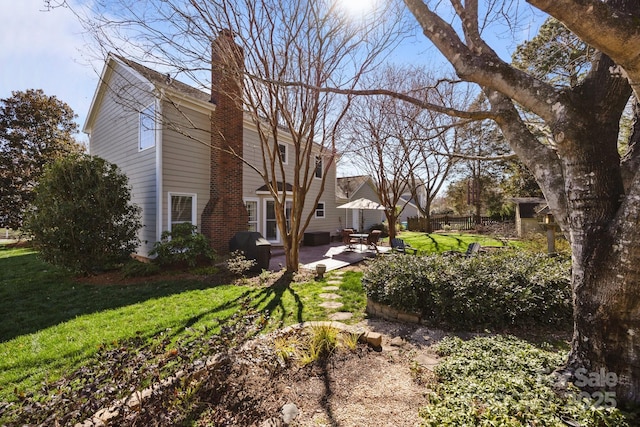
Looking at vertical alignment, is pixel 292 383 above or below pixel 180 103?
below

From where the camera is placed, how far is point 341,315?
4.91 m

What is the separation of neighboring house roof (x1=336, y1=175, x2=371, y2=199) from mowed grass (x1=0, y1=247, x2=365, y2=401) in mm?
19192

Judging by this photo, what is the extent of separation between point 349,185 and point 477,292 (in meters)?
23.8

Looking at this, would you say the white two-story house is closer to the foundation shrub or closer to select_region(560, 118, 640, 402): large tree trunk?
the foundation shrub

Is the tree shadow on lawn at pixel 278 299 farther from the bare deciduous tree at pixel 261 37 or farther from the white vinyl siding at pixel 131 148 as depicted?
the white vinyl siding at pixel 131 148

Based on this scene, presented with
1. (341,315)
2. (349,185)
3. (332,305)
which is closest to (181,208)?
(332,305)

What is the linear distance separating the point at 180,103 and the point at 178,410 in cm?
995

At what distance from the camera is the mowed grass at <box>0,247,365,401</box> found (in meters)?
3.49

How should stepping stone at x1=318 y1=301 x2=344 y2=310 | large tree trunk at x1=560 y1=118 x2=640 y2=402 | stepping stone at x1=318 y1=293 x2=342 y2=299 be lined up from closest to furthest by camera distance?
large tree trunk at x1=560 y1=118 x2=640 y2=402
stepping stone at x1=318 y1=301 x2=344 y2=310
stepping stone at x1=318 y1=293 x2=342 y2=299

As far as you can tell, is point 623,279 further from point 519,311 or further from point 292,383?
point 292,383

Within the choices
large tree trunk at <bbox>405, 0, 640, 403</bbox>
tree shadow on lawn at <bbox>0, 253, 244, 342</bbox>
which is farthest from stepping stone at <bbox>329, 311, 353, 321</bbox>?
tree shadow on lawn at <bbox>0, 253, 244, 342</bbox>

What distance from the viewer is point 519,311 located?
161 inches

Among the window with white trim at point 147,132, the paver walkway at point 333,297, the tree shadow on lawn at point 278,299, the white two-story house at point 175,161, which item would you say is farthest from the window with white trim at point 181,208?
the paver walkway at point 333,297

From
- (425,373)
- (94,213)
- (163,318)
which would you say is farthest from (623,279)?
(94,213)
